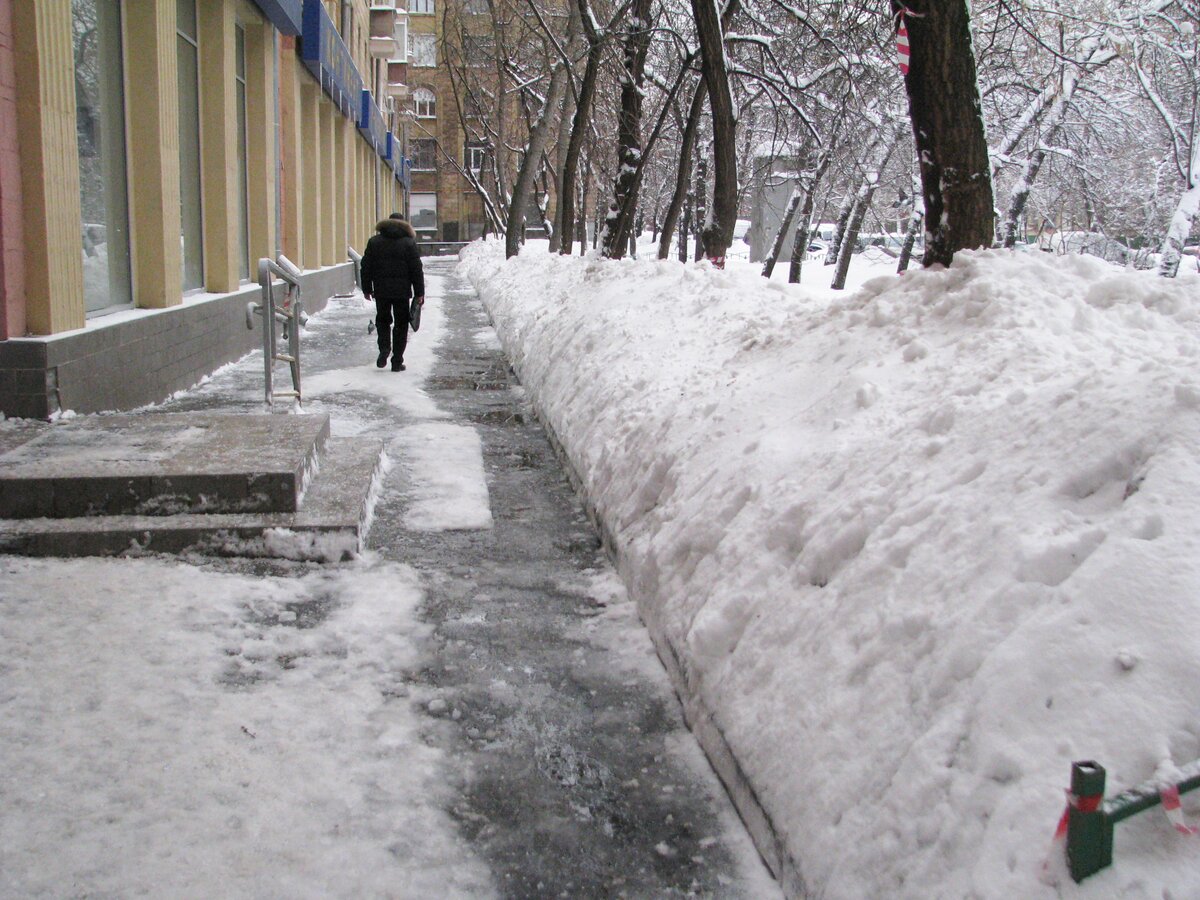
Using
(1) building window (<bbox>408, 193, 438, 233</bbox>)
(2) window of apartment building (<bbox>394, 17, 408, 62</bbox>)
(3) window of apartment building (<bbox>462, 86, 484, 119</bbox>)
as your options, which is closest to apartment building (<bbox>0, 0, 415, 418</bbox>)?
(3) window of apartment building (<bbox>462, 86, 484, 119</bbox>)

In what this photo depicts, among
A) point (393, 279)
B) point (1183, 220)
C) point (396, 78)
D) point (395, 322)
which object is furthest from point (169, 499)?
point (396, 78)

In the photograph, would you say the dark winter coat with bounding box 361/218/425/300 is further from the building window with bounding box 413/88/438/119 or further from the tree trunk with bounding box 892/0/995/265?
the building window with bounding box 413/88/438/119

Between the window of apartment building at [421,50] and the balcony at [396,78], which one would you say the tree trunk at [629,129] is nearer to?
the balcony at [396,78]

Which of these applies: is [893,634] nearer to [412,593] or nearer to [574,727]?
[574,727]

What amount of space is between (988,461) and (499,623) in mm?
2083

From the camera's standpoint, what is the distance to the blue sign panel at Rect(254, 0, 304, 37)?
12.4 meters

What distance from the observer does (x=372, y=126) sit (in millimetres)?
27297

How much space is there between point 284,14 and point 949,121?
976cm

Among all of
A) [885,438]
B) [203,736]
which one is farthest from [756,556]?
[203,736]

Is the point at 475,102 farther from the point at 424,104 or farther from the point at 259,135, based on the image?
the point at 424,104

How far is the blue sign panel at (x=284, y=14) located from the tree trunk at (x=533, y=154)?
7.20 m

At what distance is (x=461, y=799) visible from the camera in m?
2.91

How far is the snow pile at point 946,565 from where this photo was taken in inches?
76.1

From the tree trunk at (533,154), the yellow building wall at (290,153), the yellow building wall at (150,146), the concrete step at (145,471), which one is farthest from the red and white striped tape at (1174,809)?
the tree trunk at (533,154)
